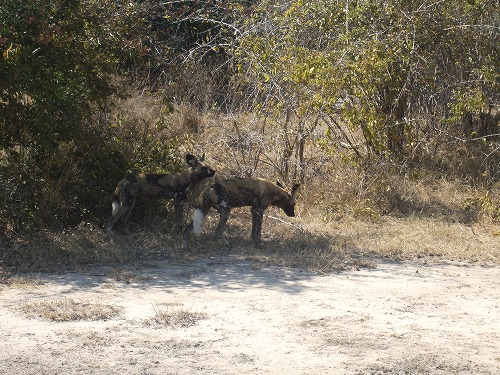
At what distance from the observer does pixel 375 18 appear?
10594mm

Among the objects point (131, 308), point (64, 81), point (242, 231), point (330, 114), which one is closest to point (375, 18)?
point (330, 114)

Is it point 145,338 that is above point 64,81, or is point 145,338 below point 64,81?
below

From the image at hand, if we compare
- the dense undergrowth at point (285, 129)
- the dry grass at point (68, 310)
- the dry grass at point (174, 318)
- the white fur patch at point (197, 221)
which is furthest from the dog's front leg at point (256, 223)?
the dry grass at point (68, 310)

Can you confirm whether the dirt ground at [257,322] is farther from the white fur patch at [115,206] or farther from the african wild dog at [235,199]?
the white fur patch at [115,206]

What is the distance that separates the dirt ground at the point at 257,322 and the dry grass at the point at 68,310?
0.10 feet

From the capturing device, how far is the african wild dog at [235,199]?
8945 millimetres

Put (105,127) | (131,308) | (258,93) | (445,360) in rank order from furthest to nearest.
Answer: (258,93), (105,127), (131,308), (445,360)

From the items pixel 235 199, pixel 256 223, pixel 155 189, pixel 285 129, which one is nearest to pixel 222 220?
pixel 235 199

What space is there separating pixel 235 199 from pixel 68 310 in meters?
3.11

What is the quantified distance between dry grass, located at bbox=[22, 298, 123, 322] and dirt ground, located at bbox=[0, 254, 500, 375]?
3 centimetres

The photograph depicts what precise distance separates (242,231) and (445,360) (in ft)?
14.6

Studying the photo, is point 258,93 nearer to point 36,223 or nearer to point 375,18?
point 375,18

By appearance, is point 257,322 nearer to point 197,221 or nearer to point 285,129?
point 197,221

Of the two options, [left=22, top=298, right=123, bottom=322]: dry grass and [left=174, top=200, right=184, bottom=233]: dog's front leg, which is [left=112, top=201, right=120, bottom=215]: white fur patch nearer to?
[left=174, top=200, right=184, bottom=233]: dog's front leg
